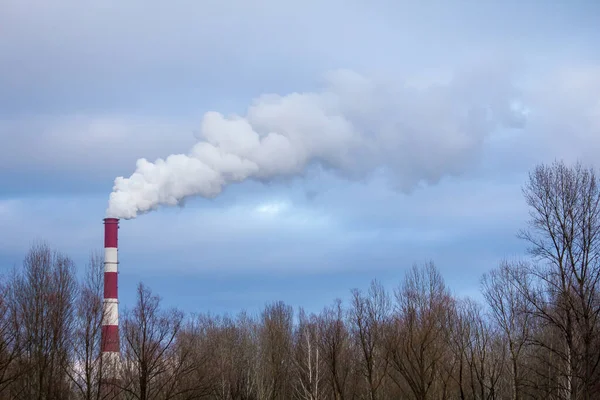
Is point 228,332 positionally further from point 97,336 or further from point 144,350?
point 144,350

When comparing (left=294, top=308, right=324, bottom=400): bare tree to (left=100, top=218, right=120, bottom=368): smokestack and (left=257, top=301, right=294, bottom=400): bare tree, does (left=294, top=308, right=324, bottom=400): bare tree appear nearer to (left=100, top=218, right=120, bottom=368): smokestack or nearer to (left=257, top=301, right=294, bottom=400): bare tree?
(left=257, top=301, right=294, bottom=400): bare tree

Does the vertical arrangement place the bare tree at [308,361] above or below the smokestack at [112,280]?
below

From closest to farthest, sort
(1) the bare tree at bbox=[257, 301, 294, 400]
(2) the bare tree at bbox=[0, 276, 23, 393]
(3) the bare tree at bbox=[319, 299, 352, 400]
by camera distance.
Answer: (2) the bare tree at bbox=[0, 276, 23, 393] → (3) the bare tree at bbox=[319, 299, 352, 400] → (1) the bare tree at bbox=[257, 301, 294, 400]

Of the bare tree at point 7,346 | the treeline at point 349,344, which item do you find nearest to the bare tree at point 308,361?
the treeline at point 349,344

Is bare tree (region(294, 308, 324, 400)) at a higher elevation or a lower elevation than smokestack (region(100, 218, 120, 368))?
lower

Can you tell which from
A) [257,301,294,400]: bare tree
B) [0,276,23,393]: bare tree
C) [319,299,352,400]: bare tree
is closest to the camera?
[0,276,23,393]: bare tree

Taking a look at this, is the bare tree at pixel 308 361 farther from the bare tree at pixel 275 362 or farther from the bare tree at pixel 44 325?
the bare tree at pixel 44 325

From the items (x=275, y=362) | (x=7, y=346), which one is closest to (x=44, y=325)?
(x=7, y=346)

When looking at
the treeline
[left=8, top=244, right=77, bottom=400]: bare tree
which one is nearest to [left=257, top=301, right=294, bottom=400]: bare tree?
the treeline

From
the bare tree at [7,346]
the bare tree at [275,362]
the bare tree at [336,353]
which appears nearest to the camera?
the bare tree at [7,346]

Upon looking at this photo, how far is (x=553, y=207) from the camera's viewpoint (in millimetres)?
24547

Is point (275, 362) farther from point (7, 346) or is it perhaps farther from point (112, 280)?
point (7, 346)

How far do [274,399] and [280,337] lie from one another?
4335mm

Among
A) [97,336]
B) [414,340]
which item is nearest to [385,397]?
[414,340]
